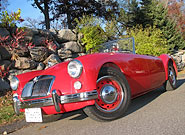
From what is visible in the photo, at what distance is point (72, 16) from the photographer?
1590cm

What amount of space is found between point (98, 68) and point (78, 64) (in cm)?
29

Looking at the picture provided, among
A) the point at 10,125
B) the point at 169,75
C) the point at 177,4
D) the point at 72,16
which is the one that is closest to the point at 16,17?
the point at 10,125

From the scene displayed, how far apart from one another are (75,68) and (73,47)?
716 cm

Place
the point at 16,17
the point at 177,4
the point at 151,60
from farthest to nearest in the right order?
the point at 177,4 → the point at 16,17 → the point at 151,60

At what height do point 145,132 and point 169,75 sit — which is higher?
point 169,75

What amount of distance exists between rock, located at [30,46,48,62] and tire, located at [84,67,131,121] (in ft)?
17.8

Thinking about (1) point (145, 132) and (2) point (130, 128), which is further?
(2) point (130, 128)

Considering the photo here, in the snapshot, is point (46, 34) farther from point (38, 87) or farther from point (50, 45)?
point (38, 87)

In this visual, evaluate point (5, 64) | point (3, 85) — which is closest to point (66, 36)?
point (5, 64)

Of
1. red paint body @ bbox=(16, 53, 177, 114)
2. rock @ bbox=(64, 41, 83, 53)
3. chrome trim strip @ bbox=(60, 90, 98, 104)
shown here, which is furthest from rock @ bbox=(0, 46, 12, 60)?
chrome trim strip @ bbox=(60, 90, 98, 104)

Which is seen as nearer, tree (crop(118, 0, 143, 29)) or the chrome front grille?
the chrome front grille

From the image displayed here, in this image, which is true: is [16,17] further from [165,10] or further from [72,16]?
[165,10]

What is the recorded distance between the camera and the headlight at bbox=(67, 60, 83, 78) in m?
2.50

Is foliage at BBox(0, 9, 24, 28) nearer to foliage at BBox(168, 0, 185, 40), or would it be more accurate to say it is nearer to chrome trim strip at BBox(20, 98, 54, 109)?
chrome trim strip at BBox(20, 98, 54, 109)
